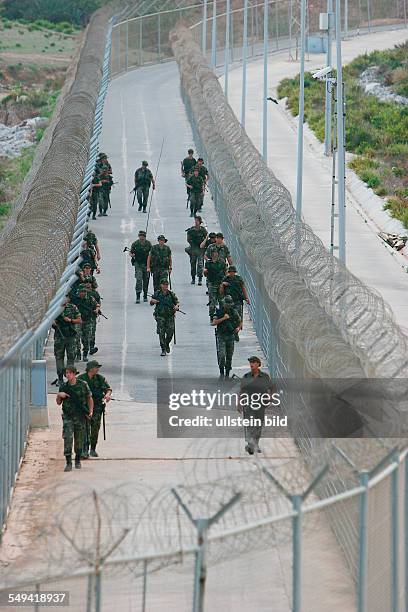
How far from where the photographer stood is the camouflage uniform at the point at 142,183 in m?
38.2

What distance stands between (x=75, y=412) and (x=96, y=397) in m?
0.54

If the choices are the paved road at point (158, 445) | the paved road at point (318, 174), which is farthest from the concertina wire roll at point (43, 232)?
the paved road at point (318, 174)

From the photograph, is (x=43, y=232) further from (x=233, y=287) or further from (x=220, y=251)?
(x=220, y=251)

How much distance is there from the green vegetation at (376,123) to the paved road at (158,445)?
5785 mm

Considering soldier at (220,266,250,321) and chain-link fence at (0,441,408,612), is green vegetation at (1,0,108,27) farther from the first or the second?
chain-link fence at (0,441,408,612)

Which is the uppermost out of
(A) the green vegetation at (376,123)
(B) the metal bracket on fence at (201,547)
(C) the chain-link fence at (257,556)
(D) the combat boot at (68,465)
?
(B) the metal bracket on fence at (201,547)

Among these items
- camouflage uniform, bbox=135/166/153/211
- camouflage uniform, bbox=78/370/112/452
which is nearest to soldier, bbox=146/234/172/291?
camouflage uniform, bbox=78/370/112/452

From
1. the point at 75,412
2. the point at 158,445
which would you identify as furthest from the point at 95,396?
the point at 158,445

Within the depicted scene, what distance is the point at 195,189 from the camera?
3806 cm

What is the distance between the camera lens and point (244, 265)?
2909cm

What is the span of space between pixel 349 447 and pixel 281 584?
186 centimetres

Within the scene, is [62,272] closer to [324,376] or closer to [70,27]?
[324,376]

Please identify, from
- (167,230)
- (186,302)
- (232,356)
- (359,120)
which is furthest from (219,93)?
(232,356)

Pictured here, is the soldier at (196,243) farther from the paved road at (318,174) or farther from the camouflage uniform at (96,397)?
the camouflage uniform at (96,397)
